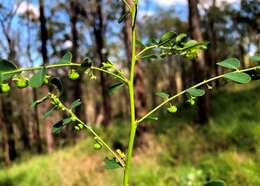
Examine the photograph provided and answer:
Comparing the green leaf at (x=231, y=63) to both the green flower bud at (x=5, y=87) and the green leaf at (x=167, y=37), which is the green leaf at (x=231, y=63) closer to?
the green leaf at (x=167, y=37)

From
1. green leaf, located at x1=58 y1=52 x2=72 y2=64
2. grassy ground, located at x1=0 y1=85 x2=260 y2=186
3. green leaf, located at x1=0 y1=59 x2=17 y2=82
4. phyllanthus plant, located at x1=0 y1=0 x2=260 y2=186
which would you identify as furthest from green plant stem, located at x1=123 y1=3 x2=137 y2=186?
grassy ground, located at x1=0 y1=85 x2=260 y2=186

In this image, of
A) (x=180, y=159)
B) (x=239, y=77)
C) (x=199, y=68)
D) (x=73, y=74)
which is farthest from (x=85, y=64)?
(x=199, y=68)

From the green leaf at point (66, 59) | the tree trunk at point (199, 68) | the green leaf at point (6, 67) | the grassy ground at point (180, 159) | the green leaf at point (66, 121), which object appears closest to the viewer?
the green leaf at point (6, 67)

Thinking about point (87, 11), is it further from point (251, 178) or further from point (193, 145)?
point (251, 178)

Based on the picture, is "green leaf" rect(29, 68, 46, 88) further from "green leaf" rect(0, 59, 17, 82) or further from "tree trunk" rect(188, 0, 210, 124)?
"tree trunk" rect(188, 0, 210, 124)

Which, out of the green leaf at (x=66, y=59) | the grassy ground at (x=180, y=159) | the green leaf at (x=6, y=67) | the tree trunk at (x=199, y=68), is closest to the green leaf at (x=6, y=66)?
the green leaf at (x=6, y=67)

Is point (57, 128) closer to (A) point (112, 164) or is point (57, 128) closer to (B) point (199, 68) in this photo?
(A) point (112, 164)
